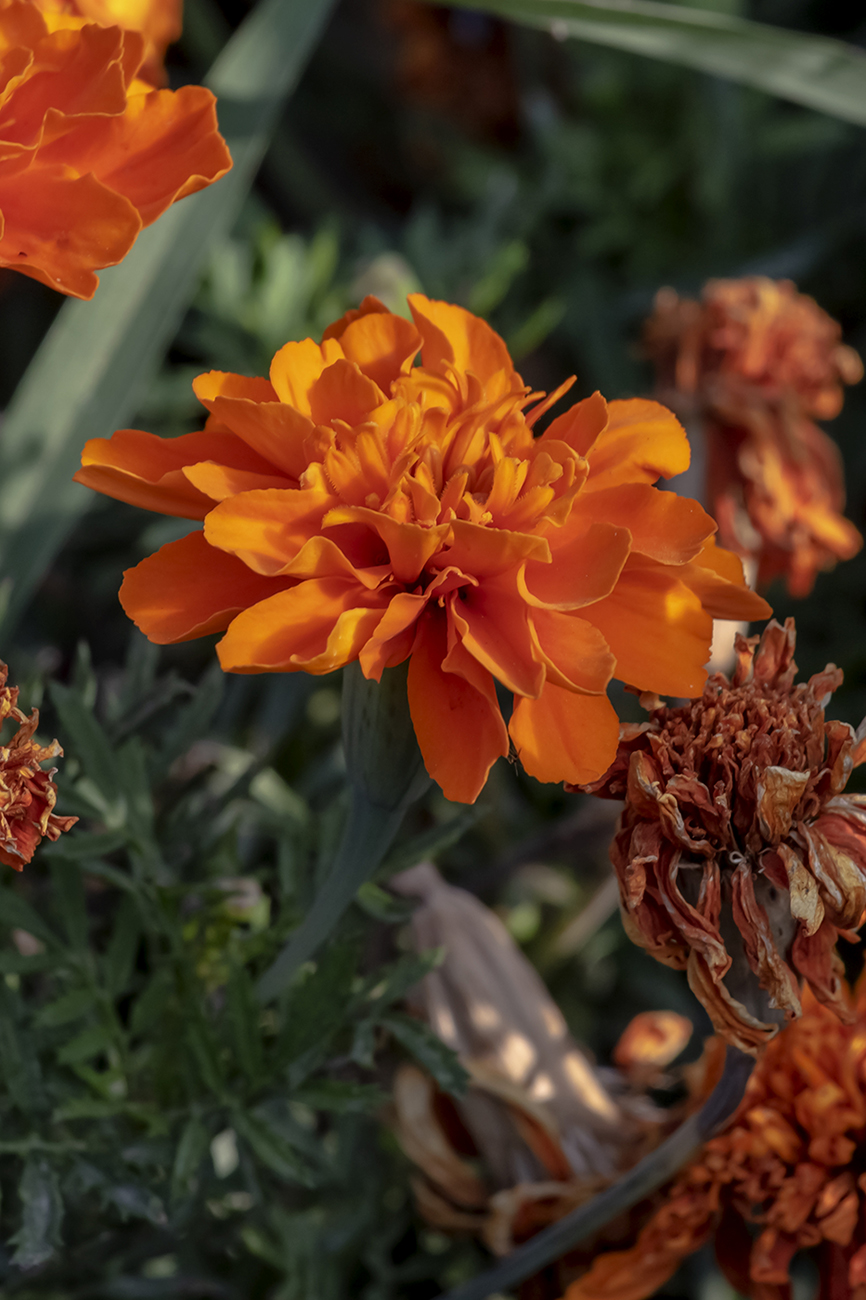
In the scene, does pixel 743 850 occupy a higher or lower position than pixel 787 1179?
higher

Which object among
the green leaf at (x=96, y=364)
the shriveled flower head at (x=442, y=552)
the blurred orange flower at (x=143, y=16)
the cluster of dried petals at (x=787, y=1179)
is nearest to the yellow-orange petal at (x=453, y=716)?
the shriveled flower head at (x=442, y=552)

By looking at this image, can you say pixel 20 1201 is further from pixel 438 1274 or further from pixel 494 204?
pixel 494 204

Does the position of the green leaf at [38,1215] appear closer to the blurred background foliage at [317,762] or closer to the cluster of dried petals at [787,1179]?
the blurred background foliage at [317,762]

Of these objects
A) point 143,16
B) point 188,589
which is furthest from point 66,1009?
point 143,16

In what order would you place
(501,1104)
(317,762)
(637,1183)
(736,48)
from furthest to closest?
(317,762) < (736,48) < (501,1104) < (637,1183)

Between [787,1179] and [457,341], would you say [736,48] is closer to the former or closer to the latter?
[457,341]

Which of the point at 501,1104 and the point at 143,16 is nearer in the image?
the point at 501,1104

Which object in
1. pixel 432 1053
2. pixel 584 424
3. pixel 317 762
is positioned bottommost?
pixel 317 762

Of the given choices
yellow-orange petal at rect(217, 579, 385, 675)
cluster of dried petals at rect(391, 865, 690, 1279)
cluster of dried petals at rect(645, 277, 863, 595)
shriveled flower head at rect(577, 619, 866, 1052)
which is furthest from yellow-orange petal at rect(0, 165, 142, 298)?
cluster of dried petals at rect(645, 277, 863, 595)

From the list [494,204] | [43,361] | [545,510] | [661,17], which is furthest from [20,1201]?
[494,204]
